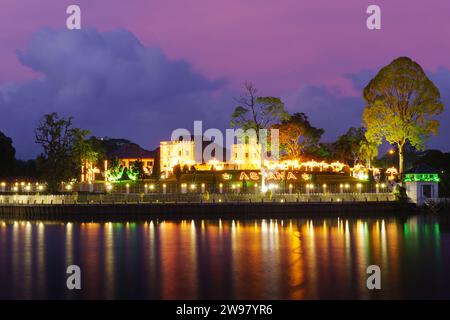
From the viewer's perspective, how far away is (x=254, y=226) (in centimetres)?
4531

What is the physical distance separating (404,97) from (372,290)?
38.1 metres

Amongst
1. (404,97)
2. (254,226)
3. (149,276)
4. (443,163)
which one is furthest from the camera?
(443,163)

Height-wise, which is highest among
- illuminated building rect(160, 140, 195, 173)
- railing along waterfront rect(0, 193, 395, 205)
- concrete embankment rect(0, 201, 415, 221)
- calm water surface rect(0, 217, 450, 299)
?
illuminated building rect(160, 140, 195, 173)

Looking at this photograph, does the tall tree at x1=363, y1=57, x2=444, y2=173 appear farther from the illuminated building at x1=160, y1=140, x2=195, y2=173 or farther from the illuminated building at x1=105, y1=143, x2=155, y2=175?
the illuminated building at x1=105, y1=143, x2=155, y2=175

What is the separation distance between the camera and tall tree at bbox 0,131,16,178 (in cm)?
8569

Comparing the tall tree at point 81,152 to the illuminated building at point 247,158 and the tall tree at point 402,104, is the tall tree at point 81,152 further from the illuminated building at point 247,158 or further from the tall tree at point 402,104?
the tall tree at point 402,104

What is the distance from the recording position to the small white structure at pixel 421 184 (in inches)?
2162

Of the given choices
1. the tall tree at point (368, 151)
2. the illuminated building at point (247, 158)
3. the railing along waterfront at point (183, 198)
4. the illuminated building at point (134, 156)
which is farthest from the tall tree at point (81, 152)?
the tall tree at point (368, 151)

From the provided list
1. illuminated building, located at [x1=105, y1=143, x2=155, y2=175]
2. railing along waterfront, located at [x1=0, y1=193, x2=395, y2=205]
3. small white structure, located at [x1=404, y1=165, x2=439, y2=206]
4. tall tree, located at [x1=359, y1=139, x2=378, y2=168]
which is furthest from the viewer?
illuminated building, located at [x1=105, y1=143, x2=155, y2=175]

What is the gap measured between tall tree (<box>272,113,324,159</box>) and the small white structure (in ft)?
71.5

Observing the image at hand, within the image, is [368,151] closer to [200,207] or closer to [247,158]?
[247,158]

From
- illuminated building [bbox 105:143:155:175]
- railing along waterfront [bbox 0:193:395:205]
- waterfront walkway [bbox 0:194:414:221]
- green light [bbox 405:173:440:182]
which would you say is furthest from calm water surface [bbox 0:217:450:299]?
illuminated building [bbox 105:143:155:175]

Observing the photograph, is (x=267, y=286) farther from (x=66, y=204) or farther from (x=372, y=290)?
(x=66, y=204)
